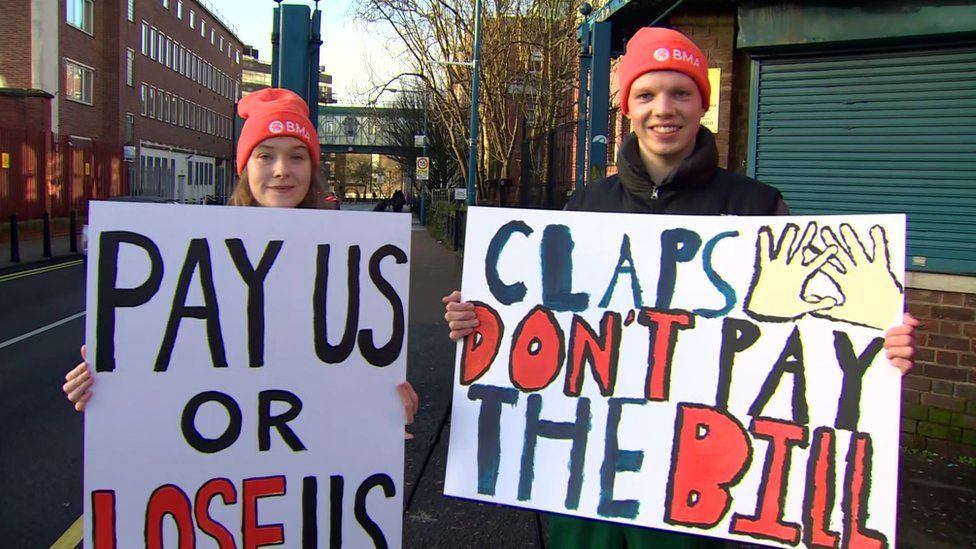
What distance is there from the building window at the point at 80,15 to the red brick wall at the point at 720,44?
34.0 m

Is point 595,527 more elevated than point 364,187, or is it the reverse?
point 364,187

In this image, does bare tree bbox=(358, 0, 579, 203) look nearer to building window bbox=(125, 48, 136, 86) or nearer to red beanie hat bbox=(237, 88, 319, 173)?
red beanie hat bbox=(237, 88, 319, 173)

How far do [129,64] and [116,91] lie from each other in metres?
3.45

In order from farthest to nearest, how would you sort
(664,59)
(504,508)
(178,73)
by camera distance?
(178,73) < (504,508) < (664,59)

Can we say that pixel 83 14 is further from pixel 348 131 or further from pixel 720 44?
pixel 720 44

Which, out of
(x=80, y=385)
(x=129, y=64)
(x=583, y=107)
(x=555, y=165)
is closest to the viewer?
(x=80, y=385)

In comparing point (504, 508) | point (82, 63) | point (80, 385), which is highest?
point (82, 63)

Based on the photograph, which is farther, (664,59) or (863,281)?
(664,59)

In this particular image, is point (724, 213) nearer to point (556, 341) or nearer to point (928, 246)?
point (556, 341)

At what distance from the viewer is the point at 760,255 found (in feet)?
6.79

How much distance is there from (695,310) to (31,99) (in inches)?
1082

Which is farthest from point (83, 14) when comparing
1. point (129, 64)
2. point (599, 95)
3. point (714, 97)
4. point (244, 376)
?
point (244, 376)

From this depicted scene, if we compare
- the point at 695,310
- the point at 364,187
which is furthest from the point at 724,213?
the point at 364,187

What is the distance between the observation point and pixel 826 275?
Result: 6.66ft
